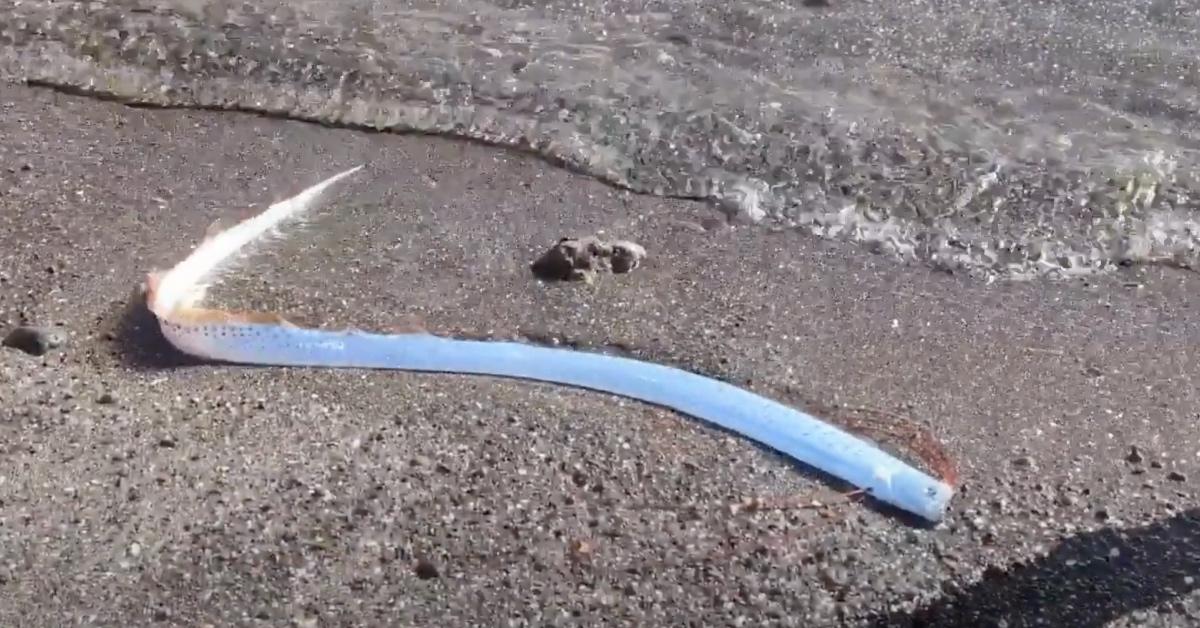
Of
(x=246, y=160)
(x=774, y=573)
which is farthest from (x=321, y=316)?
(x=774, y=573)

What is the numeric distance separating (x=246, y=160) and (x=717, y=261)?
1.87m

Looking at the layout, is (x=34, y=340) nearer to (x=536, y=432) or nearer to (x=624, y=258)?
(x=536, y=432)

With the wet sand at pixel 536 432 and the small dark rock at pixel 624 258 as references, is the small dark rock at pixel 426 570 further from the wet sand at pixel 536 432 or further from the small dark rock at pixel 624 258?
the small dark rock at pixel 624 258

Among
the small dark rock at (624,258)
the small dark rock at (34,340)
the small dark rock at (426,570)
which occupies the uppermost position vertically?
the small dark rock at (624,258)

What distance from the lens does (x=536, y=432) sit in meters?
3.24

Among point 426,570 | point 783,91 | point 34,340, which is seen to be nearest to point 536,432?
point 426,570

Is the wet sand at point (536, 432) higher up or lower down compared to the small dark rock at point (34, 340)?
lower down

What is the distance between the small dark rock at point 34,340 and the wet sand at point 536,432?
4cm

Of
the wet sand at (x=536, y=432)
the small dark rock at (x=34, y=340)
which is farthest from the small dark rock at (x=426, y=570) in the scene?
the small dark rock at (x=34, y=340)

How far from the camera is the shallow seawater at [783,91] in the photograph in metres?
4.70

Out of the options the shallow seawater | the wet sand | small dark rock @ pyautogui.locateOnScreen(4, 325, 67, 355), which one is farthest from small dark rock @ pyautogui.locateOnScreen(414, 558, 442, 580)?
the shallow seawater

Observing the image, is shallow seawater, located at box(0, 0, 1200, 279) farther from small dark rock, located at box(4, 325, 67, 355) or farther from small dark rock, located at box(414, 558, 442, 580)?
small dark rock, located at box(414, 558, 442, 580)

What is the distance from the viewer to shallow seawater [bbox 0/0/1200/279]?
15.4ft

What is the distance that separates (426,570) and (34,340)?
4.91 feet
